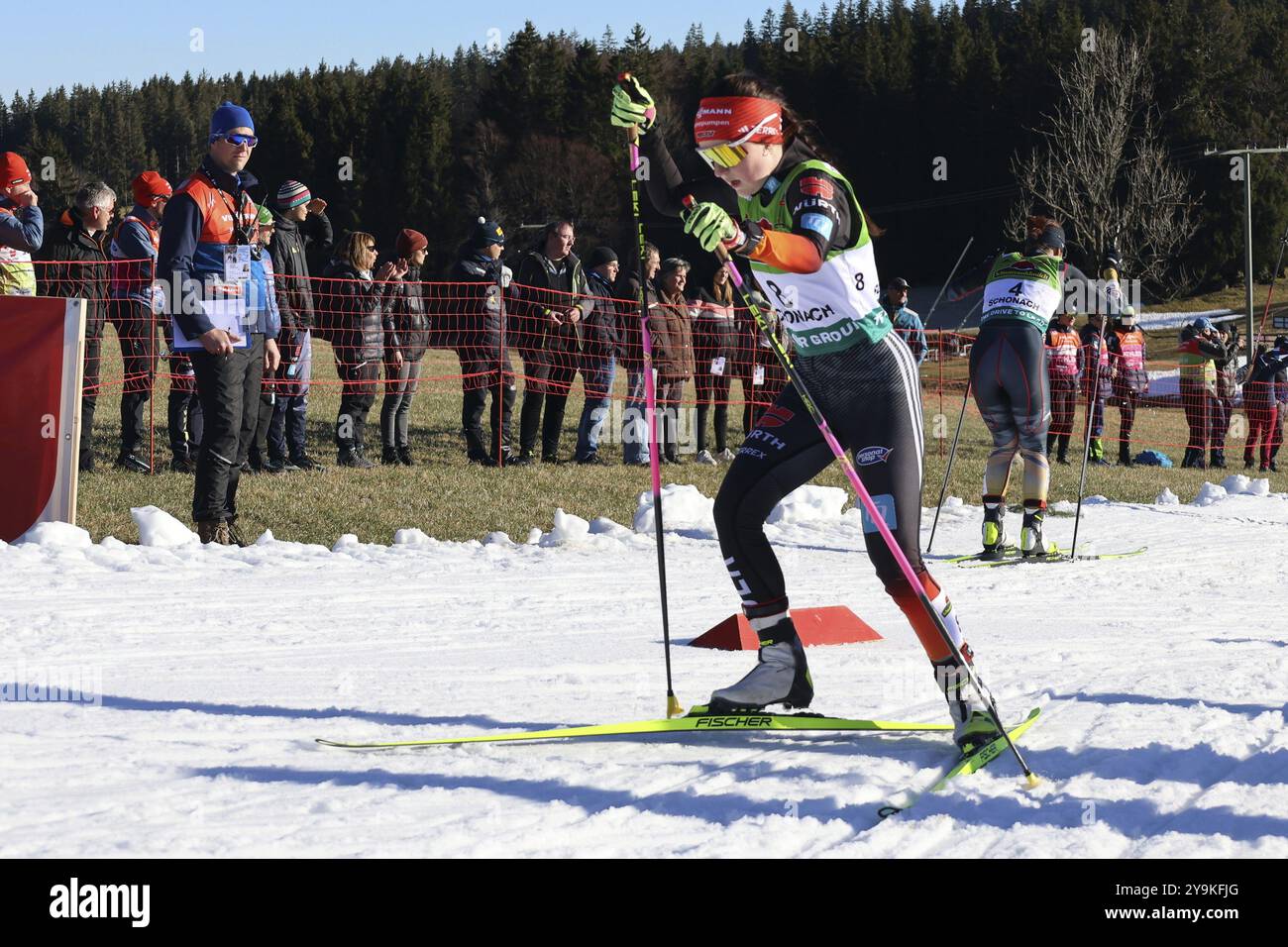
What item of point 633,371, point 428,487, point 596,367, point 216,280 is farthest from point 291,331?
point 633,371

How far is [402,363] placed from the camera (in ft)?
35.6

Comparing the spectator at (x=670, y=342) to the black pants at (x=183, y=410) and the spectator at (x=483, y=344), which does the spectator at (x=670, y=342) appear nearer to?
the spectator at (x=483, y=344)

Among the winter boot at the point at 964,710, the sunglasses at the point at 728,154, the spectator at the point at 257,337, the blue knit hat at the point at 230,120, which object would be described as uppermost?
the blue knit hat at the point at 230,120

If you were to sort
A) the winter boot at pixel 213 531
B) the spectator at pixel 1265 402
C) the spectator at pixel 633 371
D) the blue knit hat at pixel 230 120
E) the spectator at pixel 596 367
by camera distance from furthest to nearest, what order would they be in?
the spectator at pixel 1265 402 → the spectator at pixel 633 371 → the spectator at pixel 596 367 → the winter boot at pixel 213 531 → the blue knit hat at pixel 230 120

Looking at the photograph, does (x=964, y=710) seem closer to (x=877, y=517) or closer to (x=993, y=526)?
(x=877, y=517)

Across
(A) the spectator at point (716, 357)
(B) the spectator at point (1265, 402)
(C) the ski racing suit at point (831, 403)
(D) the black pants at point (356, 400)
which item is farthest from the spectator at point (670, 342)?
(B) the spectator at point (1265, 402)

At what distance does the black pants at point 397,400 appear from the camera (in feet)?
35.3

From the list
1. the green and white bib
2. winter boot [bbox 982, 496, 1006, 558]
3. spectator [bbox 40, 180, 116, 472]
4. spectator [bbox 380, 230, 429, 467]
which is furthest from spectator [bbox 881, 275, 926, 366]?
spectator [bbox 40, 180, 116, 472]

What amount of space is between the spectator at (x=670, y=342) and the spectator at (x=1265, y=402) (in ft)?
28.5

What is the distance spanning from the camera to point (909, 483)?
4.11m

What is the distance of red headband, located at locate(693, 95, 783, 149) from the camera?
4.18m
